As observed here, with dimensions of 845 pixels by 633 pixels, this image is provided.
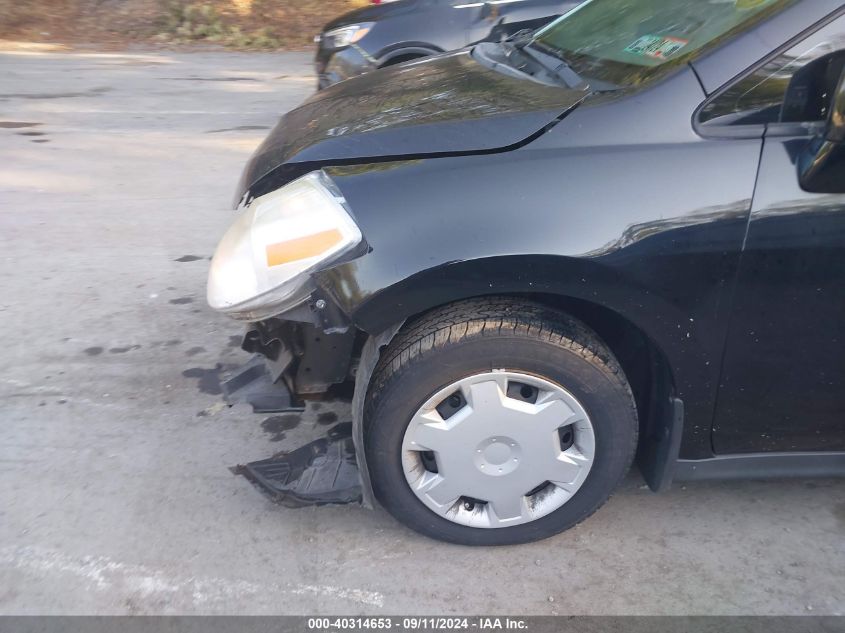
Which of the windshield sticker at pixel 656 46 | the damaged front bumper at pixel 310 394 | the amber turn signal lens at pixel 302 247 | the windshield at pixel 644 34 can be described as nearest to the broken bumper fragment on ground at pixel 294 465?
the damaged front bumper at pixel 310 394

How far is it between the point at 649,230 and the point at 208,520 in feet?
5.74

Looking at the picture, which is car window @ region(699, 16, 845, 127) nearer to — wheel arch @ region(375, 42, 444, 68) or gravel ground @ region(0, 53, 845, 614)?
gravel ground @ region(0, 53, 845, 614)

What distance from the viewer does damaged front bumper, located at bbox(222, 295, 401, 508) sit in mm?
2438

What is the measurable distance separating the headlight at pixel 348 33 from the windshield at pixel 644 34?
404 cm

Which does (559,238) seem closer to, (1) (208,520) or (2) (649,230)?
(2) (649,230)

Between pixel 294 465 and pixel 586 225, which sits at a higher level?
pixel 586 225

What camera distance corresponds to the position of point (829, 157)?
6.63 feet

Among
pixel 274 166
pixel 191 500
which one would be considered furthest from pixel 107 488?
pixel 274 166

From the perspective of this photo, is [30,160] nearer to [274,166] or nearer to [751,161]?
→ [274,166]

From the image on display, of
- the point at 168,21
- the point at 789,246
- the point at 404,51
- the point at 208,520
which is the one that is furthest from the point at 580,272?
the point at 168,21

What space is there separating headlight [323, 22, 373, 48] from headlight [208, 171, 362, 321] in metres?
4.95

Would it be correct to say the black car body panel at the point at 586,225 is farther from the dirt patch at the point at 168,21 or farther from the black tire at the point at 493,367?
the dirt patch at the point at 168,21

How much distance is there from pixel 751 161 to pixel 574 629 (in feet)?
4.62

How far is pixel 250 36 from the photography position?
1479 cm
